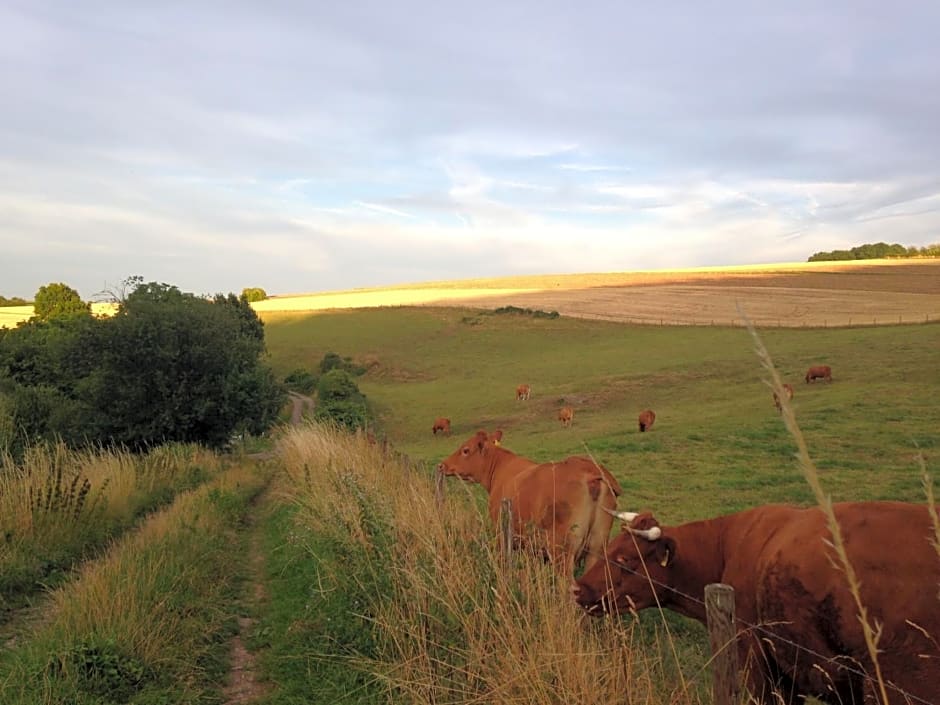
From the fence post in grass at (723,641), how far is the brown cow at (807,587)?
286 millimetres

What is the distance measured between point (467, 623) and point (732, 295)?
164ft

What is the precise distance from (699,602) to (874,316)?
172 ft

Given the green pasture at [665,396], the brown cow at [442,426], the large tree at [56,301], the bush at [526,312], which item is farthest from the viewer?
the bush at [526,312]

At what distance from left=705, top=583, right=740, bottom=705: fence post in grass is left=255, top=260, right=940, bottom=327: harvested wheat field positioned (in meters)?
43.4

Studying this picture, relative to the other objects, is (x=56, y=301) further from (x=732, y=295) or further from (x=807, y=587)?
(x=807, y=587)

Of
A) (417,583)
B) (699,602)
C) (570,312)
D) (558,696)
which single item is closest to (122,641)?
(417,583)

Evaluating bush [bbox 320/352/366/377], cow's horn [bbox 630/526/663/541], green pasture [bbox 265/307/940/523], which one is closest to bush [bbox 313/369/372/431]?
green pasture [bbox 265/307/940/523]

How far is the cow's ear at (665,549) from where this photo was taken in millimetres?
4988

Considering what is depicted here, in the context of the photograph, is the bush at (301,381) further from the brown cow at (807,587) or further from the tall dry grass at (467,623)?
the brown cow at (807,587)

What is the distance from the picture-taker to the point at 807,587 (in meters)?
3.99

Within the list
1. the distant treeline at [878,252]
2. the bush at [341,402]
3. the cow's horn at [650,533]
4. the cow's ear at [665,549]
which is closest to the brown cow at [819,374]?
the bush at [341,402]

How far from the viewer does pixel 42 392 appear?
25766 mm

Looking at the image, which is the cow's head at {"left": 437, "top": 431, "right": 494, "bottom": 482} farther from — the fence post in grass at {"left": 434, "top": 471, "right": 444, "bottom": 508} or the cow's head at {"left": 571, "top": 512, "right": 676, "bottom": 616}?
the cow's head at {"left": 571, "top": 512, "right": 676, "bottom": 616}

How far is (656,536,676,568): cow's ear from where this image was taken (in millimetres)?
4988
